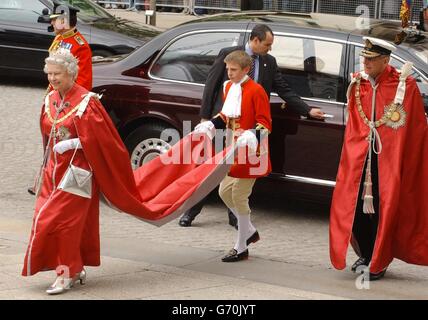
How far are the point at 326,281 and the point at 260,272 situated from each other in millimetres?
504

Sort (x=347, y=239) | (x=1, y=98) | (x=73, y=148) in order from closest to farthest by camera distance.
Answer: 1. (x=73, y=148)
2. (x=347, y=239)
3. (x=1, y=98)

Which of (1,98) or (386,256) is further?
(1,98)

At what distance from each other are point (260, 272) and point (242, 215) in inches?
21.1

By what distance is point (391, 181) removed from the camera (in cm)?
796

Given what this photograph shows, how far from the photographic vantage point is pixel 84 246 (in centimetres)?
771

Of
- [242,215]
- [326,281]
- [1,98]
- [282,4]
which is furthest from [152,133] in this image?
[282,4]

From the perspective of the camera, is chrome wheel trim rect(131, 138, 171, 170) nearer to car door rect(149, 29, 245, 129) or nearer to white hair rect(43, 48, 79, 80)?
car door rect(149, 29, 245, 129)

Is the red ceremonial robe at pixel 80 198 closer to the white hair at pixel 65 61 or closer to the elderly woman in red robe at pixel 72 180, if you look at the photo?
the elderly woman in red robe at pixel 72 180

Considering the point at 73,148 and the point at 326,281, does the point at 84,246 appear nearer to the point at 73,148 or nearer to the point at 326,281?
the point at 73,148

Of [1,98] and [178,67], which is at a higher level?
[178,67]

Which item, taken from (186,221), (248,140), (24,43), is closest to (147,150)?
(186,221)

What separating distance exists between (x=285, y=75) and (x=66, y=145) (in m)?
3.06

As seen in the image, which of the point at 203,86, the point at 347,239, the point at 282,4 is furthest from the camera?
the point at 282,4

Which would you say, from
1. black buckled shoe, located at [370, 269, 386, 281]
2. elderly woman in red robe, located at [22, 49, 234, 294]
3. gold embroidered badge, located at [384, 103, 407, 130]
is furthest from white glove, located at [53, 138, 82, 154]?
black buckled shoe, located at [370, 269, 386, 281]
